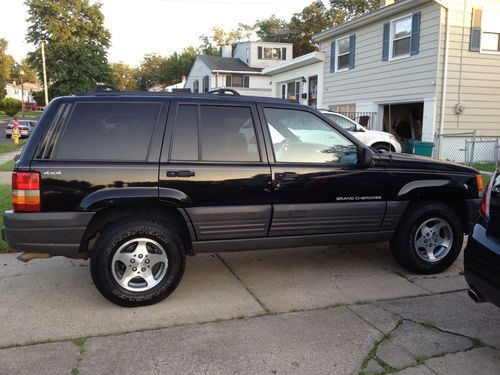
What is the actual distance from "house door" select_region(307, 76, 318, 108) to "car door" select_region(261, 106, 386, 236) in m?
17.0

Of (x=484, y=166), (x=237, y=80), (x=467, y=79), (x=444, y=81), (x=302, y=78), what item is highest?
(x=237, y=80)

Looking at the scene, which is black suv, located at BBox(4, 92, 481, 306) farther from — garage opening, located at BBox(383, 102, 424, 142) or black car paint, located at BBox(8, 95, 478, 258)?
garage opening, located at BBox(383, 102, 424, 142)

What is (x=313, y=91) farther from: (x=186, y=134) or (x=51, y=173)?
(x=51, y=173)

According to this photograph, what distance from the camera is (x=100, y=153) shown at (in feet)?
13.1

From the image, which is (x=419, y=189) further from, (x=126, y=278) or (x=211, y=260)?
(x=126, y=278)

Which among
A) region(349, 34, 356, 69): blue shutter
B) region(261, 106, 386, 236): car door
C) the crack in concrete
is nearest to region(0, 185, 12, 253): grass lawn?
the crack in concrete

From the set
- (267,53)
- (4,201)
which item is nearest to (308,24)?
(267,53)

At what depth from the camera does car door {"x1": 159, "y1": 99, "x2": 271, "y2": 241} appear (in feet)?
13.6

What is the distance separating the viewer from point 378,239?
4.91 metres

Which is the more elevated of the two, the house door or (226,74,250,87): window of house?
(226,74,250,87): window of house

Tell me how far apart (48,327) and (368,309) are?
2.75m

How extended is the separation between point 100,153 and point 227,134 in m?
1.17

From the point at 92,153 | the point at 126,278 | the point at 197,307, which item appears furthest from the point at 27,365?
the point at 92,153

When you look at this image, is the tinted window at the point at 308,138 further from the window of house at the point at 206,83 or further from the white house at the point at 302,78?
the window of house at the point at 206,83
